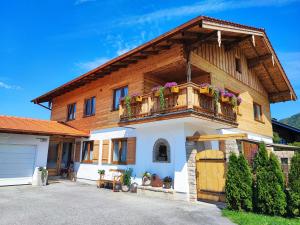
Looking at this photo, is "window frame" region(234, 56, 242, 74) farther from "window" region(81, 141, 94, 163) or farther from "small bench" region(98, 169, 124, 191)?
"window" region(81, 141, 94, 163)

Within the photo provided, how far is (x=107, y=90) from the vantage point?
1542 centimetres

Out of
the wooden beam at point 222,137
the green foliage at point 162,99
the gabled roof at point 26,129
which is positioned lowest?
the wooden beam at point 222,137

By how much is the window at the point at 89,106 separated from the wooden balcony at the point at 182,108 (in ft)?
18.3

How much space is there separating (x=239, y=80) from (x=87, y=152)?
37.9 feet

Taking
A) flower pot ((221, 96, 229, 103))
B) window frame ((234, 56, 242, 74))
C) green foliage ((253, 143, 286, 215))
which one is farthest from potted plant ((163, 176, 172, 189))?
window frame ((234, 56, 242, 74))

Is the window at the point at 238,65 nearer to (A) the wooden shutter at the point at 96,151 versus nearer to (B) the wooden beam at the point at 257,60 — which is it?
(B) the wooden beam at the point at 257,60

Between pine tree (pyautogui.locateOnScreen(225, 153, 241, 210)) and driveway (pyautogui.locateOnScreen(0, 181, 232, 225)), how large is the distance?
0.59m

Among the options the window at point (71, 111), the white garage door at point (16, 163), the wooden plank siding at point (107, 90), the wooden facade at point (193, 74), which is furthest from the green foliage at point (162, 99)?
the window at point (71, 111)

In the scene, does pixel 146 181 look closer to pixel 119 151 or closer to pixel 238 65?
pixel 119 151

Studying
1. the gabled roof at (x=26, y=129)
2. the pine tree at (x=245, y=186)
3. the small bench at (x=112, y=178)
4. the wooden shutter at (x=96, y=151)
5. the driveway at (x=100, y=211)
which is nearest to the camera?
the driveway at (x=100, y=211)

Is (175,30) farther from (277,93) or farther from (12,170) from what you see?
(277,93)

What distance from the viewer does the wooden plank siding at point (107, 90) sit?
12.2 m

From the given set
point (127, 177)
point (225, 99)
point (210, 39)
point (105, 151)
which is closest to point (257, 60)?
point (210, 39)

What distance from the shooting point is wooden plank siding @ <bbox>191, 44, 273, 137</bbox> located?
12.6 metres
